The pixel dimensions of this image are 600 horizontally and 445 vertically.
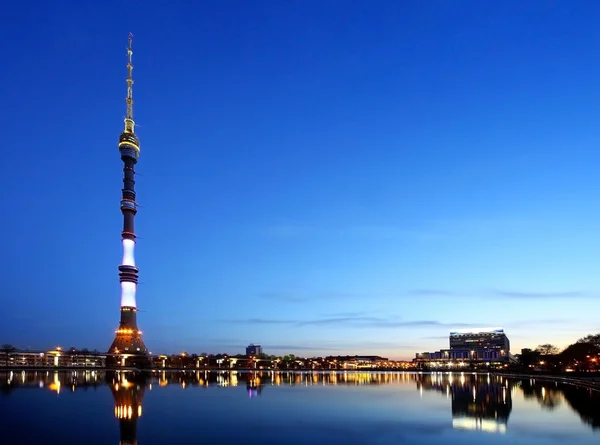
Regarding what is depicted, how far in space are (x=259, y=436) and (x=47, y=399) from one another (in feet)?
124

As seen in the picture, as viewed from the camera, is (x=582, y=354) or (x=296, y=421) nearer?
(x=296, y=421)

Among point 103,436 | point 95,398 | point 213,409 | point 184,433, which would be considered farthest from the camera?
point 95,398

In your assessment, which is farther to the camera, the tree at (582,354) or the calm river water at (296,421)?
the tree at (582,354)

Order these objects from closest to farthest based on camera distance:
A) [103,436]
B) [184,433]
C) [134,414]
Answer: [103,436], [184,433], [134,414]

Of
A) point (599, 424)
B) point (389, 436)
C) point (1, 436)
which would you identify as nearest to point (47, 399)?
point (1, 436)

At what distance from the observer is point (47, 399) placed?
201 feet

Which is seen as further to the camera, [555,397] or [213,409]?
[555,397]

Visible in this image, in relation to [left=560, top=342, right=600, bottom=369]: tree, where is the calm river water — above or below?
above

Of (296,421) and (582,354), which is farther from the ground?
(296,421)

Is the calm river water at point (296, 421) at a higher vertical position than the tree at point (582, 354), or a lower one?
higher

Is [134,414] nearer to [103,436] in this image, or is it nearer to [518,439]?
[103,436]

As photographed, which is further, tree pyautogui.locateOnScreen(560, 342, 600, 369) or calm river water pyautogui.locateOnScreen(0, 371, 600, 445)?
tree pyautogui.locateOnScreen(560, 342, 600, 369)

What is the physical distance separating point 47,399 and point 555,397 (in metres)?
59.6

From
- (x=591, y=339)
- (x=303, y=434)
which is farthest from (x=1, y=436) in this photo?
(x=591, y=339)
